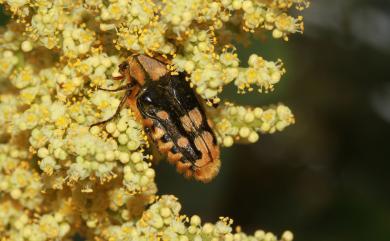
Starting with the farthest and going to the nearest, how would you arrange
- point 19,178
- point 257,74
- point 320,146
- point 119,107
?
point 320,146 → point 19,178 → point 257,74 → point 119,107

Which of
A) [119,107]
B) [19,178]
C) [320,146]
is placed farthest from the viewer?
[320,146]

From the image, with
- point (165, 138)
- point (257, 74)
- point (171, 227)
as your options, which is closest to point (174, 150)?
point (165, 138)

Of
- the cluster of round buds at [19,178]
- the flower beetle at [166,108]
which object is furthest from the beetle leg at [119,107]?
the cluster of round buds at [19,178]

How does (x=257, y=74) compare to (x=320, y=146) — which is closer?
(x=257, y=74)

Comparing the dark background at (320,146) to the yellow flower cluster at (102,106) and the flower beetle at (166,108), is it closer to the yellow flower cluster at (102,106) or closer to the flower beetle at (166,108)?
the yellow flower cluster at (102,106)

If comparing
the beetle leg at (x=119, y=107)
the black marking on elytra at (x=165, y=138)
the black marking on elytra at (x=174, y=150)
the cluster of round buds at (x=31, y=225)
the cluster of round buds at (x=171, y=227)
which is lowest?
the cluster of round buds at (x=31, y=225)

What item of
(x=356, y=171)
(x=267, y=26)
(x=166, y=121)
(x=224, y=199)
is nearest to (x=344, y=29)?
(x=356, y=171)

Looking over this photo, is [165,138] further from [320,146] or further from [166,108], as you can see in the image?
[320,146]

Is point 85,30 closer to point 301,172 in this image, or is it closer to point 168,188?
point 168,188
